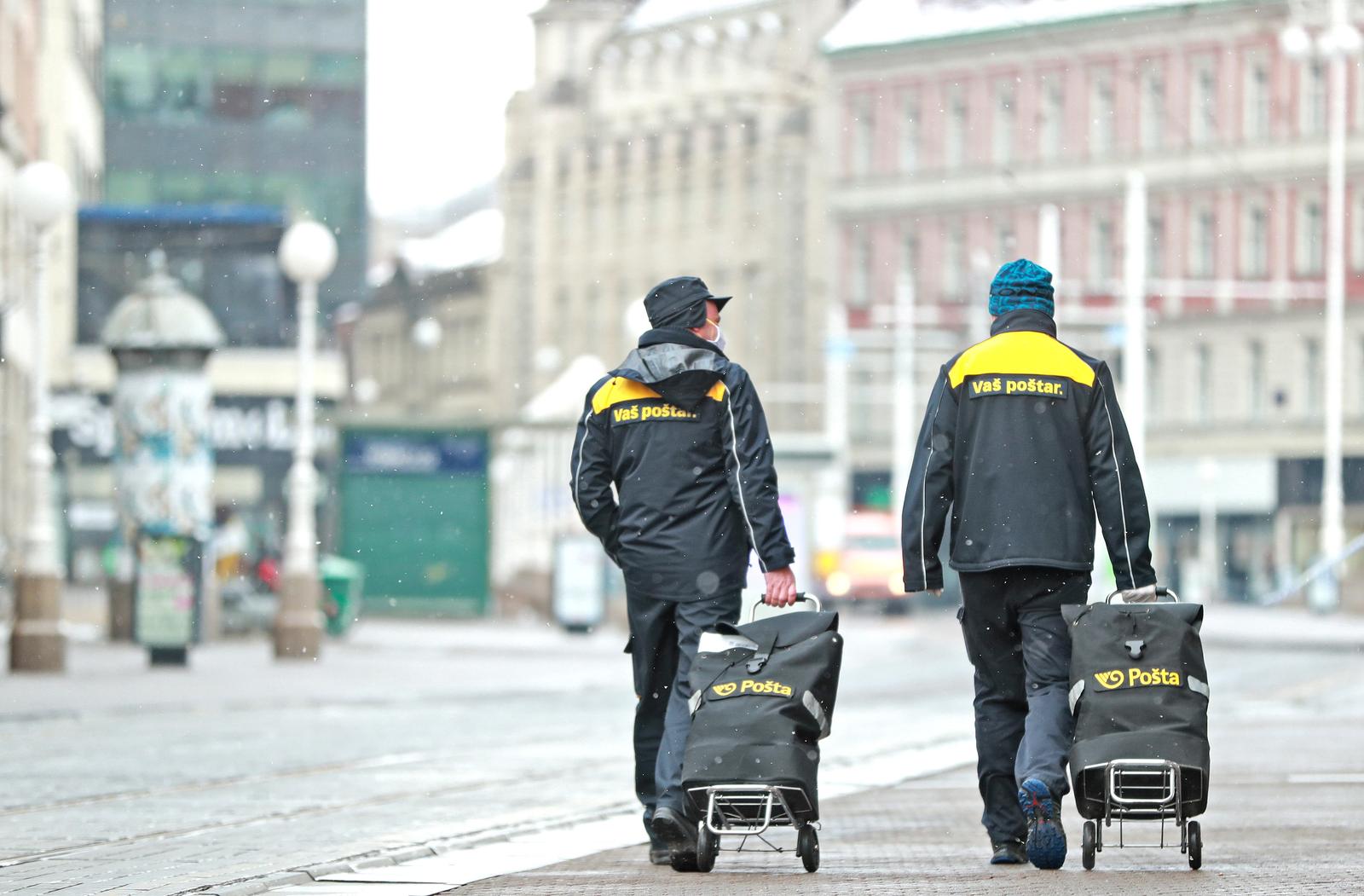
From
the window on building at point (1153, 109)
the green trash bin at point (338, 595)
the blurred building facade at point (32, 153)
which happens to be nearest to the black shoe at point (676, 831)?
the blurred building facade at point (32, 153)

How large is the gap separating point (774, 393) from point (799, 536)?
48.4 metres

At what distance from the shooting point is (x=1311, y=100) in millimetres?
75625

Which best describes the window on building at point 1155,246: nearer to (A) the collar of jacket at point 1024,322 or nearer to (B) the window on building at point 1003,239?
(B) the window on building at point 1003,239

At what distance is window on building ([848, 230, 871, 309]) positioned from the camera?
88.5m

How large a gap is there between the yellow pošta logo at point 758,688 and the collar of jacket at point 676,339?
109cm

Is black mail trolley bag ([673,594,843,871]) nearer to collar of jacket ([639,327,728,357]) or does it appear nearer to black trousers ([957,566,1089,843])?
black trousers ([957,566,1089,843])

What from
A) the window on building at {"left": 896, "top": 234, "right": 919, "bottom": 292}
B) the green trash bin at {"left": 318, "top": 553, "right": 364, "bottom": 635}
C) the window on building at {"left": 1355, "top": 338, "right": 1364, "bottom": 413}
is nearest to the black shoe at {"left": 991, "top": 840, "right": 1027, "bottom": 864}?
the green trash bin at {"left": 318, "top": 553, "right": 364, "bottom": 635}

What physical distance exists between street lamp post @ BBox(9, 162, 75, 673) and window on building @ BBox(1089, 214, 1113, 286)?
5723 centimetres

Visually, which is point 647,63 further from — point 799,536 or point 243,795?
point 243,795

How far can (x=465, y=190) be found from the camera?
126375mm

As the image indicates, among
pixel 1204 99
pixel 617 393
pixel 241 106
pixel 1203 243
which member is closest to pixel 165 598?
pixel 617 393

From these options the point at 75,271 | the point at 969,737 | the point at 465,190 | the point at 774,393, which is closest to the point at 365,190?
the point at 774,393

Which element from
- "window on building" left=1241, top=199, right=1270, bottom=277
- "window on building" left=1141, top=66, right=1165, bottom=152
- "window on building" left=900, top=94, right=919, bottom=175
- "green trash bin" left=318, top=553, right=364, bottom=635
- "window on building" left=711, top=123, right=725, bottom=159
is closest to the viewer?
"green trash bin" left=318, top=553, right=364, bottom=635

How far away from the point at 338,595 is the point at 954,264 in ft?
170
